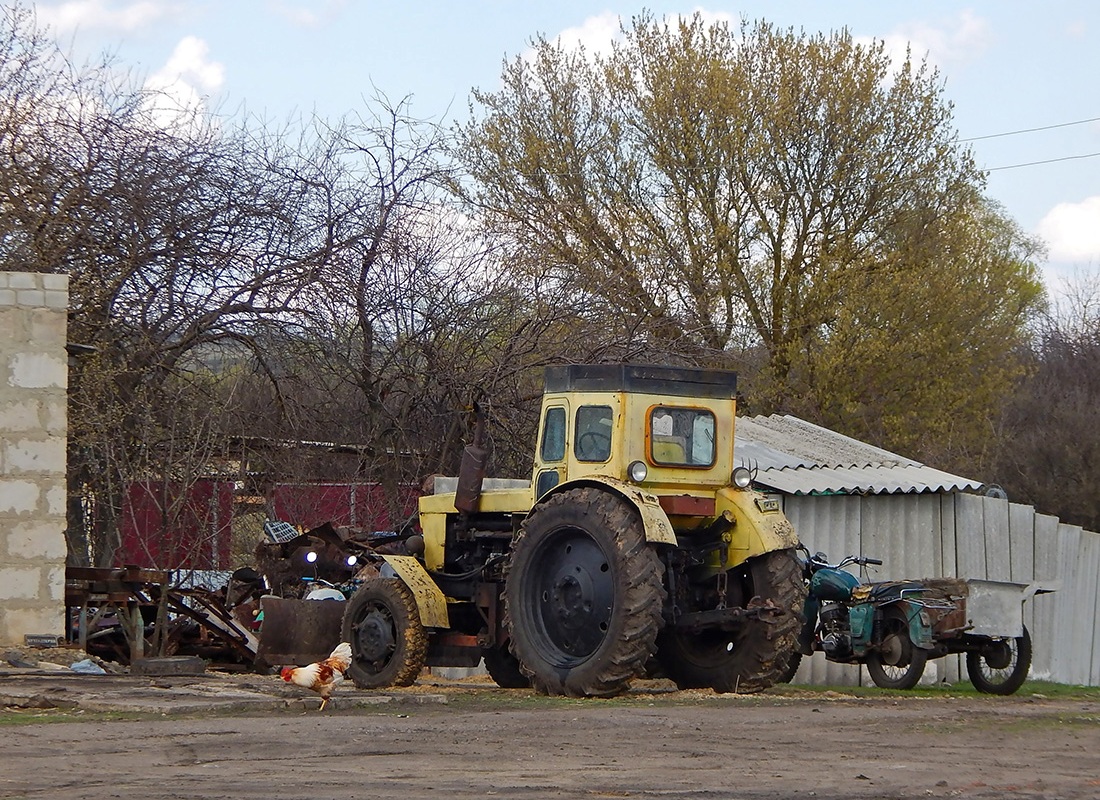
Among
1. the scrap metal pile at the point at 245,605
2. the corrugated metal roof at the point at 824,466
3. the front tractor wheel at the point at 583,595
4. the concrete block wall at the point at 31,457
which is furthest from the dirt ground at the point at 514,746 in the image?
the corrugated metal roof at the point at 824,466

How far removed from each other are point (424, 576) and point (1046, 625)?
952 centimetres

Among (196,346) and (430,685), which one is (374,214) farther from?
(430,685)

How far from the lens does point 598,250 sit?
2858cm

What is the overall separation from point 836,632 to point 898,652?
26.1 inches

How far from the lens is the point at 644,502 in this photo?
1172cm

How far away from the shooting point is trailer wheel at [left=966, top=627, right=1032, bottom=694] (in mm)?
14617

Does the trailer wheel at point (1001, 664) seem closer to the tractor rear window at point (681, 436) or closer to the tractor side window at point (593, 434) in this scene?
the tractor rear window at point (681, 436)

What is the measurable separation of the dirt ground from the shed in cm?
524

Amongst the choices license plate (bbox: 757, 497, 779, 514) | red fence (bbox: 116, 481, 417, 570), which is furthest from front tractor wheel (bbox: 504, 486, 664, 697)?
red fence (bbox: 116, 481, 417, 570)

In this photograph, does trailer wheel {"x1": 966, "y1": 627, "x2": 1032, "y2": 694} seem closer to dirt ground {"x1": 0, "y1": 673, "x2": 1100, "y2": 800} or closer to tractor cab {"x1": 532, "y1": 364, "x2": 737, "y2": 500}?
dirt ground {"x1": 0, "y1": 673, "x2": 1100, "y2": 800}

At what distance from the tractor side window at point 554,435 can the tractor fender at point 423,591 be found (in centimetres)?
154

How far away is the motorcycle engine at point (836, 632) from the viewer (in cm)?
1459

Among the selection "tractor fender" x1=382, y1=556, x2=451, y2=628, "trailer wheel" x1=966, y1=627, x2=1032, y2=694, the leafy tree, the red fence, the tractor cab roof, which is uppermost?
the leafy tree

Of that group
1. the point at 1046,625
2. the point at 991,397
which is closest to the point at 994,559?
the point at 1046,625
